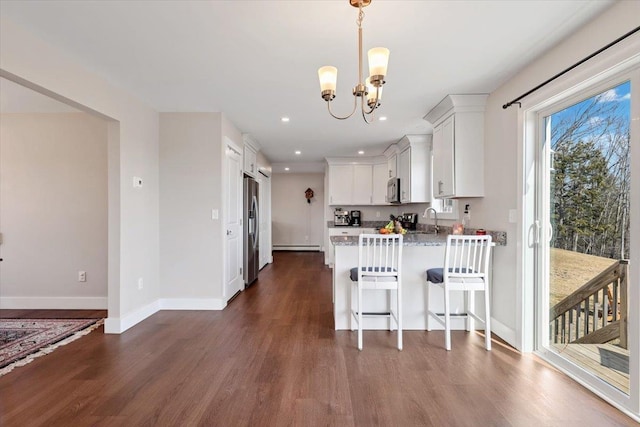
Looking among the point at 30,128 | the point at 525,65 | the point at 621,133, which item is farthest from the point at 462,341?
the point at 30,128

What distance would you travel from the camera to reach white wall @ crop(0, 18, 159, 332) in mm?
2105

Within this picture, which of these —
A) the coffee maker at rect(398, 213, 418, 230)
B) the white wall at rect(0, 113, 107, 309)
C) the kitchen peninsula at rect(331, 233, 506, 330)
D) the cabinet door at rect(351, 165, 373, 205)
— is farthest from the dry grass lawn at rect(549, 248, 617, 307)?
the white wall at rect(0, 113, 107, 309)

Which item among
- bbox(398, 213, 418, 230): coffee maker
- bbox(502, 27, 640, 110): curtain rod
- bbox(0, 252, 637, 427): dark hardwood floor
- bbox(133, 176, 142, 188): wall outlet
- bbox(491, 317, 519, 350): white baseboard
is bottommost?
bbox(0, 252, 637, 427): dark hardwood floor

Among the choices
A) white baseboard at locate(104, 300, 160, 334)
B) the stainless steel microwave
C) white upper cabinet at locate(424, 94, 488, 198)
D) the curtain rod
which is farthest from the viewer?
the stainless steel microwave

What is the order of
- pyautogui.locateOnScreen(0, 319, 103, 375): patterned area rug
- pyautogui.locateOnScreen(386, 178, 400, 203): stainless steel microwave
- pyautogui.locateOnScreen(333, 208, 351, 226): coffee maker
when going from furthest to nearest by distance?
pyautogui.locateOnScreen(333, 208, 351, 226): coffee maker
pyautogui.locateOnScreen(386, 178, 400, 203): stainless steel microwave
pyautogui.locateOnScreen(0, 319, 103, 375): patterned area rug

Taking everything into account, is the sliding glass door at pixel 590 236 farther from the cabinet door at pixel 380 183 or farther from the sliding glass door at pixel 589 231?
the cabinet door at pixel 380 183

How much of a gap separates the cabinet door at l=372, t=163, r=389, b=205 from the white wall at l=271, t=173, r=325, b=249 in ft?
9.43

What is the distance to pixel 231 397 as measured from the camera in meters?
1.96

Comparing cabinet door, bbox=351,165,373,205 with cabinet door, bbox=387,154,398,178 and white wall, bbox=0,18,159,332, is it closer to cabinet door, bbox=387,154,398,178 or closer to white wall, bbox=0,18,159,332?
cabinet door, bbox=387,154,398,178

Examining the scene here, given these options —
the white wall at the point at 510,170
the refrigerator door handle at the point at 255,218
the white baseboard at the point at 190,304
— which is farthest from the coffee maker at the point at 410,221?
the white baseboard at the point at 190,304

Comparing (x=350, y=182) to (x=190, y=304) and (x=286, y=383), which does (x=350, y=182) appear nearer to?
(x=190, y=304)

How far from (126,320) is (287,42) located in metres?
3.05

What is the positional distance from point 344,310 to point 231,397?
4.73ft

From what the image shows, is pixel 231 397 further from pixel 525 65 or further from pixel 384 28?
pixel 525 65
